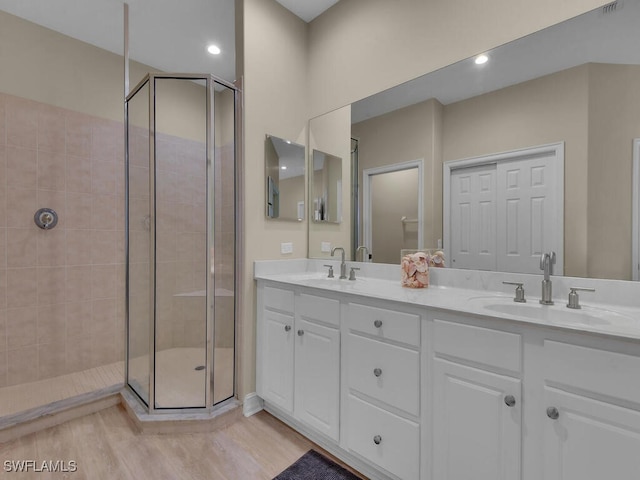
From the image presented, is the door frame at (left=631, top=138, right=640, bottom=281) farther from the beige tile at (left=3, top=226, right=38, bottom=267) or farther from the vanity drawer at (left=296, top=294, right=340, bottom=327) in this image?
the beige tile at (left=3, top=226, right=38, bottom=267)

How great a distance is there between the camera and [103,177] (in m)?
2.69

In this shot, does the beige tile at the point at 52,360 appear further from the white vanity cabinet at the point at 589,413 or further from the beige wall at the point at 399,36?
the white vanity cabinet at the point at 589,413

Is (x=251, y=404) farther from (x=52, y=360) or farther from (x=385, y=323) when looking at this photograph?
(x=52, y=360)

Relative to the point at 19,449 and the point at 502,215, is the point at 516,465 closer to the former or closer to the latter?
the point at 502,215

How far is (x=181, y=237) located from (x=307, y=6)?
1.98 m

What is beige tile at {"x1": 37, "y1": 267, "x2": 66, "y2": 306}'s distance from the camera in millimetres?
2383

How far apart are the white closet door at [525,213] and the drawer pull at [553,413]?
27.2 inches

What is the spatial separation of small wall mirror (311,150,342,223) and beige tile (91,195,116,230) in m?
1.79

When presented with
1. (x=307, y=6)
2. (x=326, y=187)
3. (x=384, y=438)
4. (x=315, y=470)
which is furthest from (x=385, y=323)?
(x=307, y=6)

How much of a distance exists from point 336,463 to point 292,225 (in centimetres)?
154

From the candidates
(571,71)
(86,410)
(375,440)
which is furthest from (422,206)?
(86,410)

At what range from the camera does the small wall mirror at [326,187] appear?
7.86 ft

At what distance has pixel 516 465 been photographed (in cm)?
105
